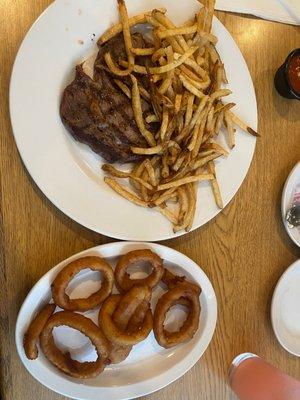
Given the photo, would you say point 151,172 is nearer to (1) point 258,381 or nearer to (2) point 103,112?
(2) point 103,112

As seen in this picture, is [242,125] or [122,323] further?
[242,125]

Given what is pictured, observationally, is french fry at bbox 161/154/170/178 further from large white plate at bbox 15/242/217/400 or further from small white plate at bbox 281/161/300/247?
small white plate at bbox 281/161/300/247

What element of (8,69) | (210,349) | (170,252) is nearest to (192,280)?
(170,252)

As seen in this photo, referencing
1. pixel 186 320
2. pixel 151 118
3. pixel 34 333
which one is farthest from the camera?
pixel 186 320

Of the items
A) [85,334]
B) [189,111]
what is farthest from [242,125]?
[85,334]

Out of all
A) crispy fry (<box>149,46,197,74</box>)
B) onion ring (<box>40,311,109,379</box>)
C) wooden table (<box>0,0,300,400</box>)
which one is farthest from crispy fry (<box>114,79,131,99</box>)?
onion ring (<box>40,311,109,379</box>)

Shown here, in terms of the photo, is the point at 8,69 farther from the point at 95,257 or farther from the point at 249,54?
the point at 249,54
